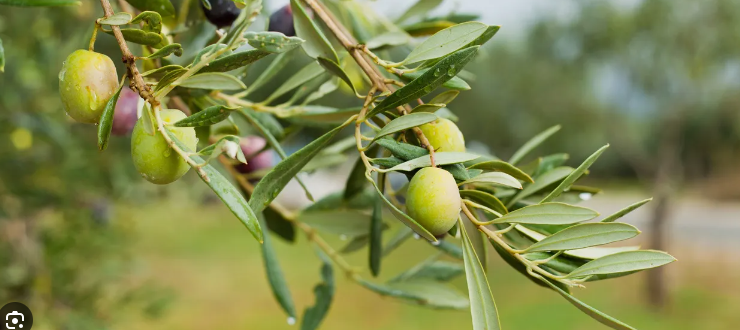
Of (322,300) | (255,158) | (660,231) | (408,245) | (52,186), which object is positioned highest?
(255,158)

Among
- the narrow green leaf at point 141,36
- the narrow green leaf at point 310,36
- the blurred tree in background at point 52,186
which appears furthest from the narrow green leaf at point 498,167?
the blurred tree in background at point 52,186

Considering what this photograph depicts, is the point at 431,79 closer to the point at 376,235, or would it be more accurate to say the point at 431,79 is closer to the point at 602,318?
the point at 602,318

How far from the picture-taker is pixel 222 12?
0.59 metres

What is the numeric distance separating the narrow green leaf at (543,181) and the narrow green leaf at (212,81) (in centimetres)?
28

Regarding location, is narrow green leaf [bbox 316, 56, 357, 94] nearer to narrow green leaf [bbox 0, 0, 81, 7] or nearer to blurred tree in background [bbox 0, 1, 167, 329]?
narrow green leaf [bbox 0, 0, 81, 7]

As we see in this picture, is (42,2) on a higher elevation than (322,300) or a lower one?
higher

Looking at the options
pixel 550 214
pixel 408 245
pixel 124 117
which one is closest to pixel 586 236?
pixel 550 214

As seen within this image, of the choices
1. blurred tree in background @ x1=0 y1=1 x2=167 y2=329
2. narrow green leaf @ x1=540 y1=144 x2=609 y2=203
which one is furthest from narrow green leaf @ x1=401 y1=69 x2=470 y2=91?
blurred tree in background @ x1=0 y1=1 x2=167 y2=329

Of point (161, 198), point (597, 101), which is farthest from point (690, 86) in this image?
point (161, 198)

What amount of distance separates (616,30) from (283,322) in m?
4.70

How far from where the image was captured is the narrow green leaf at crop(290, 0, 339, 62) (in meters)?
0.45

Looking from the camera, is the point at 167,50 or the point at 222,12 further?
the point at 222,12

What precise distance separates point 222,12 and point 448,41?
25 cm

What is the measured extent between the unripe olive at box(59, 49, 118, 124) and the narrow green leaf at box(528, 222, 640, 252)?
1.00 ft
